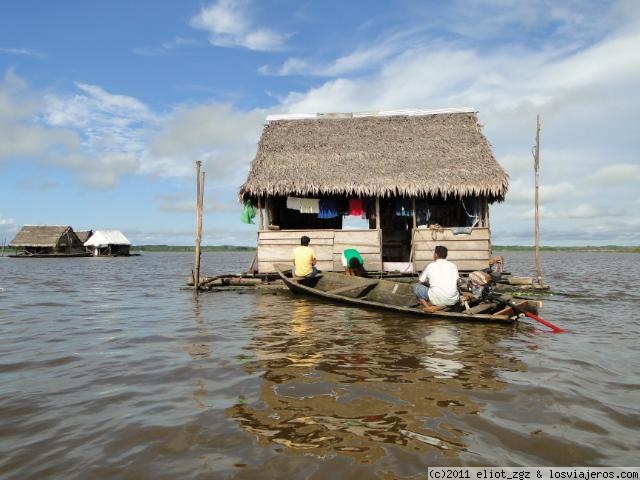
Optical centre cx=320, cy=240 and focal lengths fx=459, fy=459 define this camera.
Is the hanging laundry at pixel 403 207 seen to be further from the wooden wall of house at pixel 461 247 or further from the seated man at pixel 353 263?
the seated man at pixel 353 263

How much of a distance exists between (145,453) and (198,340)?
3.69 metres

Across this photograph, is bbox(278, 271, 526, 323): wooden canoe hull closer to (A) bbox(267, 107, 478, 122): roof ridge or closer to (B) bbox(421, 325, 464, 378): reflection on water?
(B) bbox(421, 325, 464, 378): reflection on water

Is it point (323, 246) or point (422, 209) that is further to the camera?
point (422, 209)

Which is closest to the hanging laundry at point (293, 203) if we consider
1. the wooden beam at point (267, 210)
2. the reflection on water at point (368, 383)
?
the wooden beam at point (267, 210)

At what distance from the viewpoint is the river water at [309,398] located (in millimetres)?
2906

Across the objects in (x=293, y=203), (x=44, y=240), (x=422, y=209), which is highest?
(x=293, y=203)

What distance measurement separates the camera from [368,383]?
14.6 feet

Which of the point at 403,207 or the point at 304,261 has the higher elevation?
the point at 403,207

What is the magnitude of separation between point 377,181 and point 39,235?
154ft

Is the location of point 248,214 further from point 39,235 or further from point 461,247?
point 39,235

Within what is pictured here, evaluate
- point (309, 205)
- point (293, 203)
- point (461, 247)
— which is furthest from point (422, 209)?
point (293, 203)

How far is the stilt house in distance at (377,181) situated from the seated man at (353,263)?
1.44 ft

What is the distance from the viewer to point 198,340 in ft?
21.7

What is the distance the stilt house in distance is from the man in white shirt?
464cm
